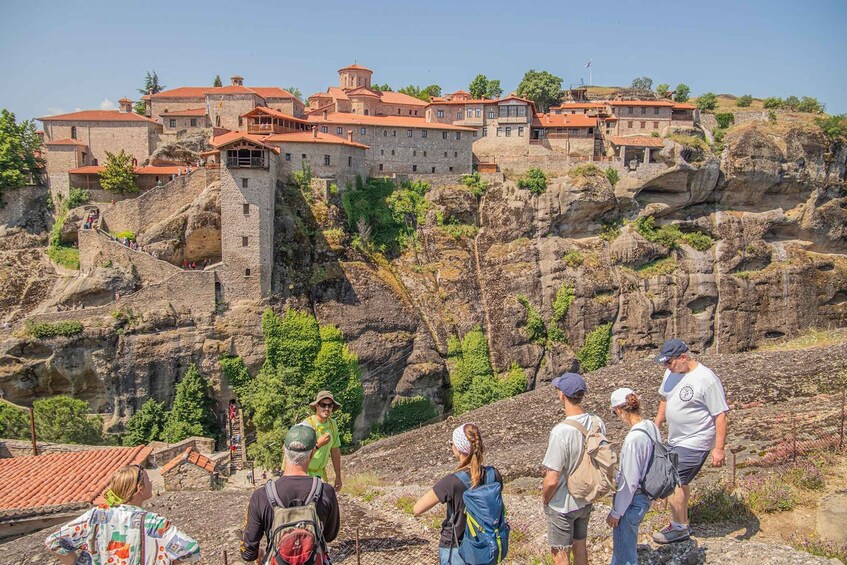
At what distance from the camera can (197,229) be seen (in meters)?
31.8

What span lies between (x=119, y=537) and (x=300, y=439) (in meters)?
1.75

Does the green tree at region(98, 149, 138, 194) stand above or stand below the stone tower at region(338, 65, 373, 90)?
below

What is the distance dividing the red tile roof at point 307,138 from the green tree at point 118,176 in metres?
7.92

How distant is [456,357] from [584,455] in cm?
3062

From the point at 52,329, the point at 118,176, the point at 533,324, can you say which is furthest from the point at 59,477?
the point at 533,324

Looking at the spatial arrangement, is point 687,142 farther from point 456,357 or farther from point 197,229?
point 197,229

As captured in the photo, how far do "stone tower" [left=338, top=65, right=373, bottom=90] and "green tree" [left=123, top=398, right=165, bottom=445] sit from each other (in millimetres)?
30131

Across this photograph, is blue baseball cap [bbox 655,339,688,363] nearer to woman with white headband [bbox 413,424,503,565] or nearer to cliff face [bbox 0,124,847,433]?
woman with white headband [bbox 413,424,503,565]

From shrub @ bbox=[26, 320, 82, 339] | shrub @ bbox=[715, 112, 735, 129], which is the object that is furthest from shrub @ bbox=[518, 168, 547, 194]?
shrub @ bbox=[26, 320, 82, 339]

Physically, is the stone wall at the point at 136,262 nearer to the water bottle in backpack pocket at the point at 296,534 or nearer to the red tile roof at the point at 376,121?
the red tile roof at the point at 376,121

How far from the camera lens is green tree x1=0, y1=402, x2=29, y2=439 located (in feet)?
84.0

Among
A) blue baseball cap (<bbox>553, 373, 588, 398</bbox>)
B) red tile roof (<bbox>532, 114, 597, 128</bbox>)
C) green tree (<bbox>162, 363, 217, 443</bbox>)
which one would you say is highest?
red tile roof (<bbox>532, 114, 597, 128</bbox>)

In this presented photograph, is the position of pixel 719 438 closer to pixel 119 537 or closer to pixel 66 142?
pixel 119 537

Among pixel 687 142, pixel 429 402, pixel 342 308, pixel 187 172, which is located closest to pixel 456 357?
pixel 429 402
